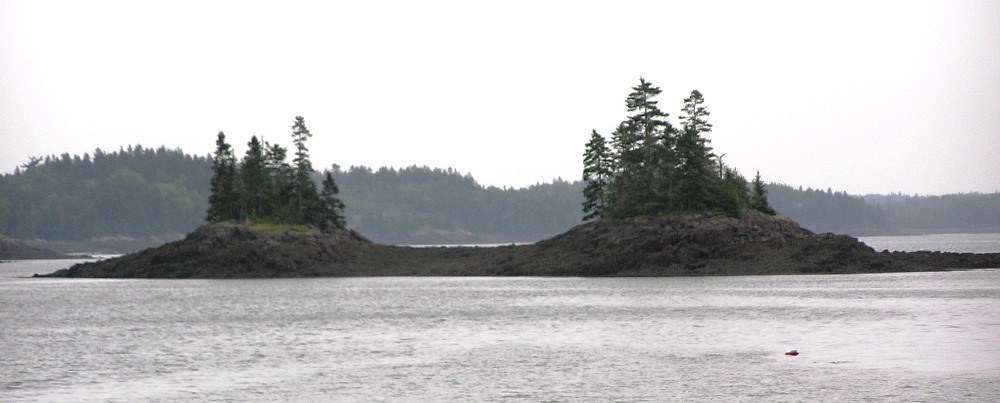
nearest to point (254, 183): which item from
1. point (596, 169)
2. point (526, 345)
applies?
point (596, 169)

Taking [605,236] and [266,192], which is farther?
[266,192]

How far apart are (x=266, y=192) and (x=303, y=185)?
4.44 meters

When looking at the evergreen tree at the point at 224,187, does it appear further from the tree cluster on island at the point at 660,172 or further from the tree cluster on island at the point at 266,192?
the tree cluster on island at the point at 660,172

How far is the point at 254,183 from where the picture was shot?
130125mm

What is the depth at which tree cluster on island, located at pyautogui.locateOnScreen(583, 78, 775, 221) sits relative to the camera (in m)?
113

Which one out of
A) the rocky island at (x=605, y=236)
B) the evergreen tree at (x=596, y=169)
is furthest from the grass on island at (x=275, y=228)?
the evergreen tree at (x=596, y=169)

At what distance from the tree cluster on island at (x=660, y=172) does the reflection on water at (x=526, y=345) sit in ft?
85.6

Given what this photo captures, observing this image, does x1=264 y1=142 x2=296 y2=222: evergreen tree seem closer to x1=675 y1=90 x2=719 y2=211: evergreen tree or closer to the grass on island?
the grass on island

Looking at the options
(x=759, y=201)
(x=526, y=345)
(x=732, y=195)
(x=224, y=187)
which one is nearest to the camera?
(x=526, y=345)

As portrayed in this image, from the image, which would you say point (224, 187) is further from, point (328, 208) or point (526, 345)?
point (526, 345)

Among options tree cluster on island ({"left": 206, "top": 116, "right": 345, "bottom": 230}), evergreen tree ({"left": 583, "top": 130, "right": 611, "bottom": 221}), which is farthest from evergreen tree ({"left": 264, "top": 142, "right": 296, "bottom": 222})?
A: evergreen tree ({"left": 583, "top": 130, "right": 611, "bottom": 221})

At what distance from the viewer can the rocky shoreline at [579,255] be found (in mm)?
104875

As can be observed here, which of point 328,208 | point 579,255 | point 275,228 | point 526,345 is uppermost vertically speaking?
point 328,208

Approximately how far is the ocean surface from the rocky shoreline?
661 inches
